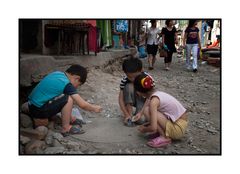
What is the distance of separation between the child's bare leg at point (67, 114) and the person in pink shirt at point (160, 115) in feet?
1.64

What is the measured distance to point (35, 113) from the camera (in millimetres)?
2070

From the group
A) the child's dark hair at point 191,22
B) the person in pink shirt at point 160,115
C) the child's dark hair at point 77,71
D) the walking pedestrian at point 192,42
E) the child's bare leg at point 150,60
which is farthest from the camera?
the child's bare leg at point 150,60

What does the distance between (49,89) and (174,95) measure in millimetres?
1045

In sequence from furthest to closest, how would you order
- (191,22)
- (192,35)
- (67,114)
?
1. (192,35)
2. (191,22)
3. (67,114)

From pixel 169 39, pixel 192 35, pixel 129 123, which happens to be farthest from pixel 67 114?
pixel 192 35

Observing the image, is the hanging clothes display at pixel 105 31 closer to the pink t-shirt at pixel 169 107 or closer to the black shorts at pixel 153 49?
the black shorts at pixel 153 49

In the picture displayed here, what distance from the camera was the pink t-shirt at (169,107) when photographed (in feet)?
6.50

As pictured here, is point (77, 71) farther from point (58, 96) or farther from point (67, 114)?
point (67, 114)

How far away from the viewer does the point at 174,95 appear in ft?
7.80

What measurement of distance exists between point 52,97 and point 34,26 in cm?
64

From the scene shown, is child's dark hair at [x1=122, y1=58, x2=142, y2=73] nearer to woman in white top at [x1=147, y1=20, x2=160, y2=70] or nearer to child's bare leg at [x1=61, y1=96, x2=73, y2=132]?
woman in white top at [x1=147, y1=20, x2=160, y2=70]

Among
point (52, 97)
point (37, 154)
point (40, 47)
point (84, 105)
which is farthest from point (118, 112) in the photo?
point (40, 47)

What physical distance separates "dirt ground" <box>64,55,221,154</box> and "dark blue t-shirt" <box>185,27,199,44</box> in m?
0.21

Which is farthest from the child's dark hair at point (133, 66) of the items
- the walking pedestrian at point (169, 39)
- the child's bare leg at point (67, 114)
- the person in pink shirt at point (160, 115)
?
the child's bare leg at point (67, 114)
